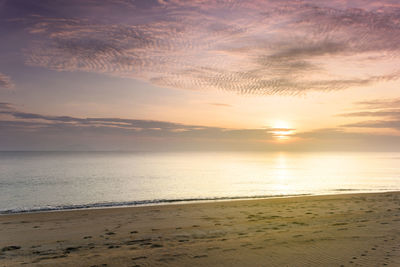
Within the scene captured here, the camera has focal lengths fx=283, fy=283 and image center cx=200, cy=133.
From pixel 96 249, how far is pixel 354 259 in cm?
970

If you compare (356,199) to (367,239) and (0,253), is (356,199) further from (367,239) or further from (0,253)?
(0,253)

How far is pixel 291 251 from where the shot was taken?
35.1 feet

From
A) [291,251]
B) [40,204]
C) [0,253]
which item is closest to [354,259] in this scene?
[291,251]

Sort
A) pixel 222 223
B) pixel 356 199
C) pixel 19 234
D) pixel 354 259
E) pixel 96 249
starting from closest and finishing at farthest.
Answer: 1. pixel 354 259
2. pixel 96 249
3. pixel 19 234
4. pixel 222 223
5. pixel 356 199

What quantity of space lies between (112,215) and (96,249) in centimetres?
804

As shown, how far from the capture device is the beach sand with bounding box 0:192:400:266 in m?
10.0

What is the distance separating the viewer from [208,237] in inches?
512

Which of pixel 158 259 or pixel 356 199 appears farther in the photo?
pixel 356 199

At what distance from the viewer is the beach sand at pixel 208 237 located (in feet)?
32.8

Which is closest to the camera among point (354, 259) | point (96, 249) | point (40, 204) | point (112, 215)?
point (354, 259)

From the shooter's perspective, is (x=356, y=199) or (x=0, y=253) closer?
(x=0, y=253)

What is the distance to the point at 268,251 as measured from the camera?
10695 millimetres

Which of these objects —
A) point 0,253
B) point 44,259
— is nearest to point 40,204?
point 0,253

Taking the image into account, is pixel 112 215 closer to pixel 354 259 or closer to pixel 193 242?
pixel 193 242
